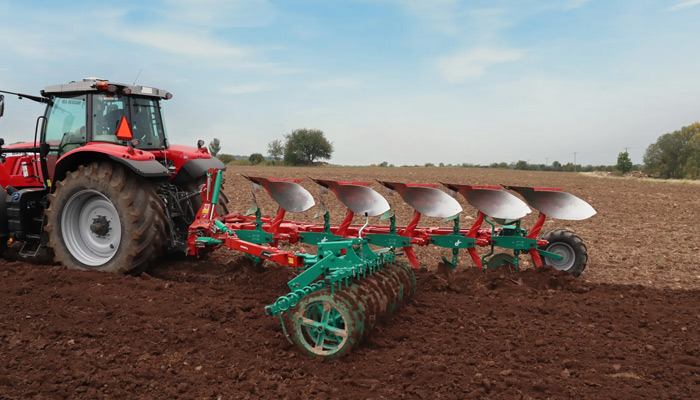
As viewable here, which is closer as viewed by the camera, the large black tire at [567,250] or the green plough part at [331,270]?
the green plough part at [331,270]

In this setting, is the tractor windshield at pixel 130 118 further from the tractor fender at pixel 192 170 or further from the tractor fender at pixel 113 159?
the tractor fender at pixel 192 170

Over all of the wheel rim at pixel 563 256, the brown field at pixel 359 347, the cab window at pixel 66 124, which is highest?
the cab window at pixel 66 124

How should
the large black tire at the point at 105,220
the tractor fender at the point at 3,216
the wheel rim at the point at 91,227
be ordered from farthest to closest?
the tractor fender at the point at 3,216 < the wheel rim at the point at 91,227 < the large black tire at the point at 105,220

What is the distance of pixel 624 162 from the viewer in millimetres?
72250

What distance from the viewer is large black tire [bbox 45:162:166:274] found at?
5.81 m

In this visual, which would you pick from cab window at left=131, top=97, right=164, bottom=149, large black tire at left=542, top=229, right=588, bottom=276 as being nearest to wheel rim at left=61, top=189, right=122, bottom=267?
cab window at left=131, top=97, right=164, bottom=149

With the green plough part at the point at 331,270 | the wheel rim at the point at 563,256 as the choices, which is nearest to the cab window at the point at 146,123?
the green plough part at the point at 331,270

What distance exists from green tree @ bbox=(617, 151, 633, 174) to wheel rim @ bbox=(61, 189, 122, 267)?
76703 mm

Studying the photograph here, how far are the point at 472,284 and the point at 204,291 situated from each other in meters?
2.81

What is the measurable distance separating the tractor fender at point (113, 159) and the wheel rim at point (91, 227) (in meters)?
0.44

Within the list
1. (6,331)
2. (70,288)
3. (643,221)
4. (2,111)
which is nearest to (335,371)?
(6,331)

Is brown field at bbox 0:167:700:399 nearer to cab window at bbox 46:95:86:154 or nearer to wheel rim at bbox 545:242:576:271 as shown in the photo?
wheel rim at bbox 545:242:576:271

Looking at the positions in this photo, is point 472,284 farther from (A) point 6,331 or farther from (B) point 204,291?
(A) point 6,331

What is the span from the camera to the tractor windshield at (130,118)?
21.0ft
